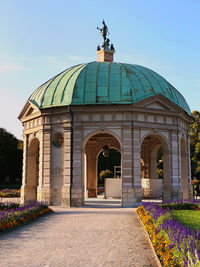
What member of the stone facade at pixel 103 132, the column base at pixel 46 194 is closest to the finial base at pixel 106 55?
the stone facade at pixel 103 132

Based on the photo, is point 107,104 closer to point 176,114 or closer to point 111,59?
point 176,114

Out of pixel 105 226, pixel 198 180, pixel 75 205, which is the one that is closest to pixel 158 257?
pixel 105 226

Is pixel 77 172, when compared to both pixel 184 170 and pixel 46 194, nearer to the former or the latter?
pixel 46 194

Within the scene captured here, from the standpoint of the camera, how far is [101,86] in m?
27.3

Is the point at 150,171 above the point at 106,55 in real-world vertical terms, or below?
below

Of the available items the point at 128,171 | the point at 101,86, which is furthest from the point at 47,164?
the point at 101,86

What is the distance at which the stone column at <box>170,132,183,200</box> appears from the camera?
89.9ft

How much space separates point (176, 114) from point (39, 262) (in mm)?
21067

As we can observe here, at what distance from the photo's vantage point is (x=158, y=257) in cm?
952

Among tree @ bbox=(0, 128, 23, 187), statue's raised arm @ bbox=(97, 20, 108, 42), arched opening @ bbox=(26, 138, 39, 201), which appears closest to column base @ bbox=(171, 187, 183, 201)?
arched opening @ bbox=(26, 138, 39, 201)

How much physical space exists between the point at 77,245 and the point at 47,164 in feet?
53.6

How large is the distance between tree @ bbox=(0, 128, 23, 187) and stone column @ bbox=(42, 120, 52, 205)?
114 ft

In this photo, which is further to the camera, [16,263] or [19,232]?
[19,232]

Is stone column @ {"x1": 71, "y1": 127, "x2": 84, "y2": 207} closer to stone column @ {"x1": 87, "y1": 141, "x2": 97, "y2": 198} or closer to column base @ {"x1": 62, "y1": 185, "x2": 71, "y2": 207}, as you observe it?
column base @ {"x1": 62, "y1": 185, "x2": 71, "y2": 207}
